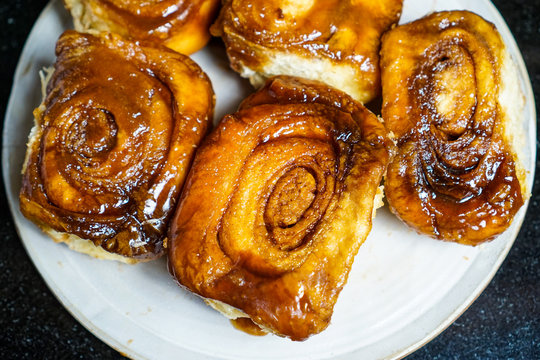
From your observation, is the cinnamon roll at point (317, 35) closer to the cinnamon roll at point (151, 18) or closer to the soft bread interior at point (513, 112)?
the cinnamon roll at point (151, 18)

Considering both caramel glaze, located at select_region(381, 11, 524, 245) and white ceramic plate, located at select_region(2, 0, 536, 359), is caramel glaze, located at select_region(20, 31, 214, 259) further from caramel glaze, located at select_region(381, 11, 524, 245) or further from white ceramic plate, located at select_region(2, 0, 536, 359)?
caramel glaze, located at select_region(381, 11, 524, 245)

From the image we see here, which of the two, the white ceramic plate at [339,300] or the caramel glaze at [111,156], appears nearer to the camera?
the caramel glaze at [111,156]

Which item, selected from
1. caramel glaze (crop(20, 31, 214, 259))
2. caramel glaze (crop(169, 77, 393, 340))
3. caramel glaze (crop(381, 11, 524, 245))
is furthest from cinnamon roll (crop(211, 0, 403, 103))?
caramel glaze (crop(20, 31, 214, 259))

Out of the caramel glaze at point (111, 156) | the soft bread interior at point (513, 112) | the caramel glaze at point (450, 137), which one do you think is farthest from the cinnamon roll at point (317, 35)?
the soft bread interior at point (513, 112)

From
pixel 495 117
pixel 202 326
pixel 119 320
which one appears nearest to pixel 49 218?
pixel 119 320

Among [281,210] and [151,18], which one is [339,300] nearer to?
[281,210]

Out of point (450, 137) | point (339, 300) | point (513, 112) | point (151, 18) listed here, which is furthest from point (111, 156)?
point (513, 112)

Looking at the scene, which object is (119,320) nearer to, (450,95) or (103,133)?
(103,133)
